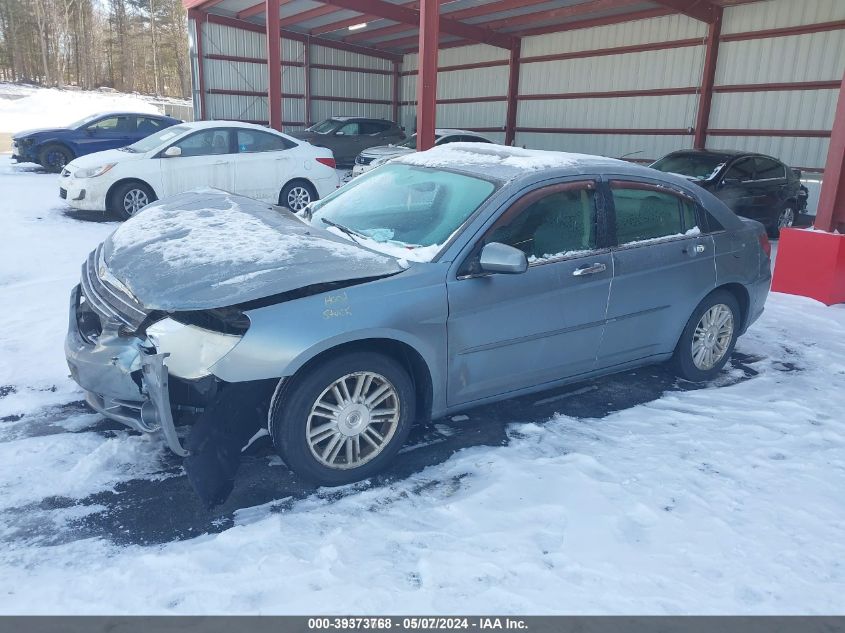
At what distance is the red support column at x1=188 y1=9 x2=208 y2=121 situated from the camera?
19.4 meters

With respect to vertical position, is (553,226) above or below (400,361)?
above

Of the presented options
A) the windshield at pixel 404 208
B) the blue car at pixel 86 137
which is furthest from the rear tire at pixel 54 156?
the windshield at pixel 404 208

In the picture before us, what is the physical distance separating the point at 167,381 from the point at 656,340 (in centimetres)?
312

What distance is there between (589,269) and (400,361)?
4.38 feet

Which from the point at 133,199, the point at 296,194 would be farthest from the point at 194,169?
the point at 296,194

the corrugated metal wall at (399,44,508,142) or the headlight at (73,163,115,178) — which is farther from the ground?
the corrugated metal wall at (399,44,508,142)

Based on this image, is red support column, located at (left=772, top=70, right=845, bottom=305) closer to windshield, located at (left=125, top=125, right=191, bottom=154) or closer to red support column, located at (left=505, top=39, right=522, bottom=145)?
windshield, located at (left=125, top=125, right=191, bottom=154)

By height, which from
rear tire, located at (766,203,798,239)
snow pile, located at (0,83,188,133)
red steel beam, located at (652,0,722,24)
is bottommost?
rear tire, located at (766,203,798,239)

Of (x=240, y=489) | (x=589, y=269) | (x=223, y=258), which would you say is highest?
(x=223, y=258)

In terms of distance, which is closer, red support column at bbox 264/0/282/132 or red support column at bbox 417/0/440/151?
red support column at bbox 417/0/440/151

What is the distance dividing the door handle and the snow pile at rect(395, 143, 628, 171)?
25.6 inches

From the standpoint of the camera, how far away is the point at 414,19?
1673 cm

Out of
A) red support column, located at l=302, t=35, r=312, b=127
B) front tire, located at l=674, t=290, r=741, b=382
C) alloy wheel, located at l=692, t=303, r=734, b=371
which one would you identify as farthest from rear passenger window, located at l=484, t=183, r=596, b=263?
red support column, located at l=302, t=35, r=312, b=127

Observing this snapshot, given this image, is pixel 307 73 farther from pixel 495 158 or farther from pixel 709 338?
pixel 709 338
